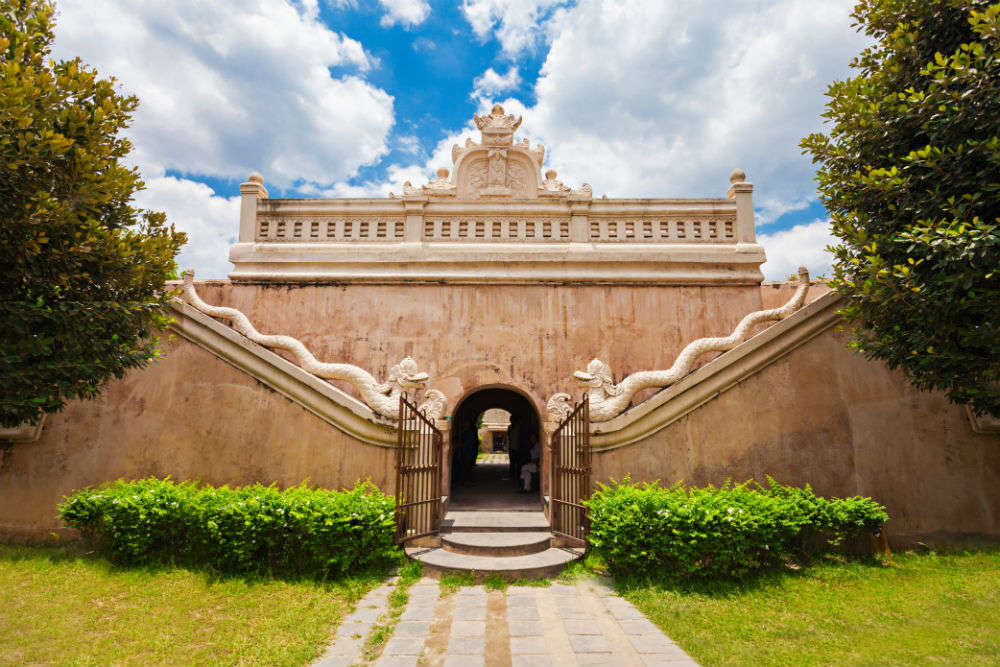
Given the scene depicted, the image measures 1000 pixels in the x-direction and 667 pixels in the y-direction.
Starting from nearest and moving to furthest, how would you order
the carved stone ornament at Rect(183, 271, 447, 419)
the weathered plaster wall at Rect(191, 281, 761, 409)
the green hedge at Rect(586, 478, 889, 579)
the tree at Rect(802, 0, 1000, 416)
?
the tree at Rect(802, 0, 1000, 416), the green hedge at Rect(586, 478, 889, 579), the carved stone ornament at Rect(183, 271, 447, 419), the weathered plaster wall at Rect(191, 281, 761, 409)

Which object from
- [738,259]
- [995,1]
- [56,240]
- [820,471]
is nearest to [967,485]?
[820,471]

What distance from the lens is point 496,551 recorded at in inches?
259

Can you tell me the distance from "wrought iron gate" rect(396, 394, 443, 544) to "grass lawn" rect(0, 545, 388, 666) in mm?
909

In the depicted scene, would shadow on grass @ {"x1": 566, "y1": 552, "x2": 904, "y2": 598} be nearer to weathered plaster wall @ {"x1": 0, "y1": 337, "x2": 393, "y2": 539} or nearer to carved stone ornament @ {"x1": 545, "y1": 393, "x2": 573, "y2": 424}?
carved stone ornament @ {"x1": 545, "y1": 393, "x2": 573, "y2": 424}

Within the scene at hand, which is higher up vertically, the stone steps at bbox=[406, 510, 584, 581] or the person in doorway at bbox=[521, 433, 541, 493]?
the person in doorway at bbox=[521, 433, 541, 493]

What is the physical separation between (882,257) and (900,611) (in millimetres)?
3788

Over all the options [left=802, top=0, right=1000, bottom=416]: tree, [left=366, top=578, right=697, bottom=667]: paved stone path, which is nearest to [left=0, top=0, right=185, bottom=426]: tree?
[left=366, top=578, right=697, bottom=667]: paved stone path

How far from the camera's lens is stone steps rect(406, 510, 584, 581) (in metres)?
6.07

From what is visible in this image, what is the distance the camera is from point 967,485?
7035 mm

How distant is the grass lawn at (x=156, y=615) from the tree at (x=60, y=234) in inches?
77.9

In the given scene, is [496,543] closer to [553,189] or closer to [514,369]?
[514,369]

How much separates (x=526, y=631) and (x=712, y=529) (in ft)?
8.04

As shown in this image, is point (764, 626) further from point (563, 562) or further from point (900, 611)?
point (563, 562)

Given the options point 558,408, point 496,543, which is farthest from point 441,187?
point 496,543
